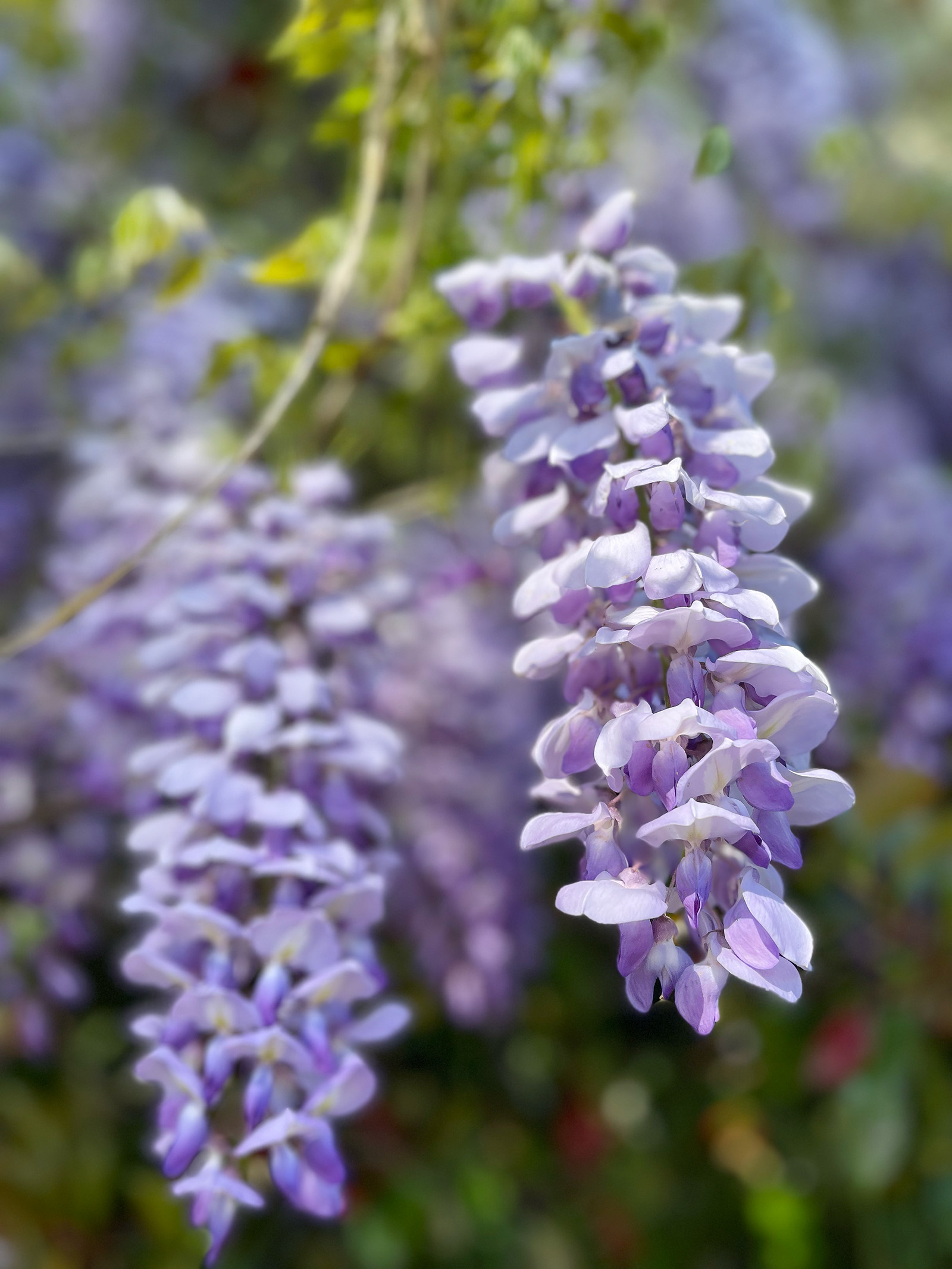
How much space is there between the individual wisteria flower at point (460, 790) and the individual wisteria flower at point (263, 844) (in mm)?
289

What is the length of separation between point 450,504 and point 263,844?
420mm

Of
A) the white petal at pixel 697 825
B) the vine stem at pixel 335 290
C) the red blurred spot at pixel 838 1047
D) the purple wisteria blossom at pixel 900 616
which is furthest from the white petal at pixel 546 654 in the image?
the red blurred spot at pixel 838 1047

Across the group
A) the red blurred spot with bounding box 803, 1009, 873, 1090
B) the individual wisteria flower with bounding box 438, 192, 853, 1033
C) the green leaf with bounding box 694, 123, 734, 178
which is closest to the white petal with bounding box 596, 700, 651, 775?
the individual wisteria flower with bounding box 438, 192, 853, 1033

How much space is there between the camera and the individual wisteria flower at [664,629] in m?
0.43

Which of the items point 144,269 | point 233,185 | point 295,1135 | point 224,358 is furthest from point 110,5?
point 295,1135

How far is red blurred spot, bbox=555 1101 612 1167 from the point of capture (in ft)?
4.61

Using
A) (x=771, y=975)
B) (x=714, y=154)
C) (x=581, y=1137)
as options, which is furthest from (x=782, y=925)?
(x=581, y=1137)

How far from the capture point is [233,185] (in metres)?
1.31

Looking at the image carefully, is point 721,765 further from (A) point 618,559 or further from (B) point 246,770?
(B) point 246,770

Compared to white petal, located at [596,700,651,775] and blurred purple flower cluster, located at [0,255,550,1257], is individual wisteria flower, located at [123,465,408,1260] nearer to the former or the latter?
blurred purple flower cluster, located at [0,255,550,1257]

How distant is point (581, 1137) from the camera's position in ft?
4.62

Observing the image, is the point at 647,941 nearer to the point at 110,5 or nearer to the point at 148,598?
the point at 148,598

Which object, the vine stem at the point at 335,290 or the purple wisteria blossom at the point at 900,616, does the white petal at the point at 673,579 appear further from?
the purple wisteria blossom at the point at 900,616

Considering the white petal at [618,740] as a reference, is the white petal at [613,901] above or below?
below
